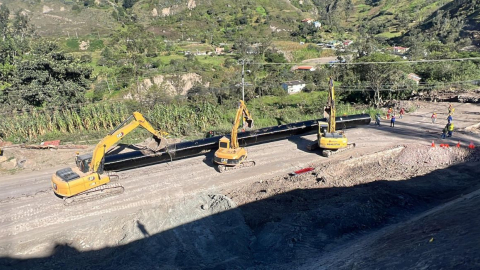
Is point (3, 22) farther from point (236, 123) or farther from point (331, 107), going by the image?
point (331, 107)

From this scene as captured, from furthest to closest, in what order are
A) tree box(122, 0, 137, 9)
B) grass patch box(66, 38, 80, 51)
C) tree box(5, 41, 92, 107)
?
tree box(122, 0, 137, 9), grass patch box(66, 38, 80, 51), tree box(5, 41, 92, 107)

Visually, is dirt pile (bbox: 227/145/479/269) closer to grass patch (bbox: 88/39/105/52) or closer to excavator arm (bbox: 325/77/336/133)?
excavator arm (bbox: 325/77/336/133)

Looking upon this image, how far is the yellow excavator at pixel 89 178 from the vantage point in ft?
49.6

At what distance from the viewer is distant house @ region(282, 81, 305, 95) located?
4812 cm

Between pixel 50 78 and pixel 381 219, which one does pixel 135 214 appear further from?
pixel 50 78

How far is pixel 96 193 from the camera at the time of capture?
16.4 metres

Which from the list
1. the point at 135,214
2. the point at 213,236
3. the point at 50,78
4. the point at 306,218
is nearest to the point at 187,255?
the point at 213,236

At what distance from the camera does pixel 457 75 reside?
38.0 meters

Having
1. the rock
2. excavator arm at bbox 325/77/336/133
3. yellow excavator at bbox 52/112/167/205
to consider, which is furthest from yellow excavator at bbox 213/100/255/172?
the rock

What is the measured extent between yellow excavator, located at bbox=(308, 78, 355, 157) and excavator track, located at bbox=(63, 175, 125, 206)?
12.3 m

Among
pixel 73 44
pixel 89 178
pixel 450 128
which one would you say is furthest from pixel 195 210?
pixel 73 44

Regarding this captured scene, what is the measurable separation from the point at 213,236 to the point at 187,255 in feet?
4.56

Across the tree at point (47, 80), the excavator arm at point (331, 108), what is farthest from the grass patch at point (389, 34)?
the tree at point (47, 80)

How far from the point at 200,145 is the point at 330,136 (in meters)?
8.29
